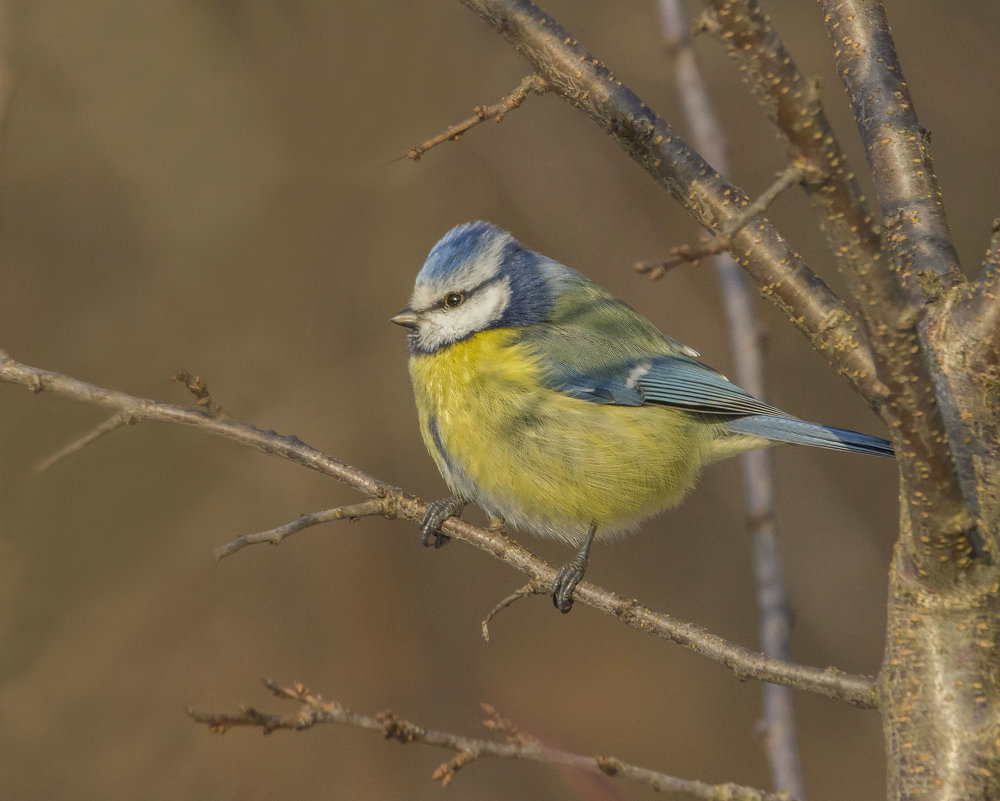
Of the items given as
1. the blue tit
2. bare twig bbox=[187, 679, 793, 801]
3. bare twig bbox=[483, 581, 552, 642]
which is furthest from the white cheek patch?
bare twig bbox=[187, 679, 793, 801]

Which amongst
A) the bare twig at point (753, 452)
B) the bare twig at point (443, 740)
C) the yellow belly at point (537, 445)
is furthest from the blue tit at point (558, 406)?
the bare twig at point (443, 740)

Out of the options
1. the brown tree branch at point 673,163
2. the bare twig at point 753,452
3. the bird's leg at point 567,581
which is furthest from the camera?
the bird's leg at point 567,581

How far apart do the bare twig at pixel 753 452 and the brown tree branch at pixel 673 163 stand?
1.07 meters

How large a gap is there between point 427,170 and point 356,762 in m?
3.28

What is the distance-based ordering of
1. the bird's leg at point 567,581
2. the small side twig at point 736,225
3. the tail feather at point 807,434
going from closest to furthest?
the small side twig at point 736,225 < the bird's leg at point 567,581 < the tail feather at point 807,434

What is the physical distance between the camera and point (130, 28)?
5.59 meters

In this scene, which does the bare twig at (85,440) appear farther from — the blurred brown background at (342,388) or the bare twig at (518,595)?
the blurred brown background at (342,388)

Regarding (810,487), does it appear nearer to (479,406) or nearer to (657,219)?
(657,219)

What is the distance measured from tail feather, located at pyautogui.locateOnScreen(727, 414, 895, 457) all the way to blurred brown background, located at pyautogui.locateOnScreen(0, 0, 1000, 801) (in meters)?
2.02

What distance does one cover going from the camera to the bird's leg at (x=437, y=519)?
2.89m

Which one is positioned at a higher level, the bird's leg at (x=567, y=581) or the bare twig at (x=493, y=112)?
the bare twig at (x=493, y=112)

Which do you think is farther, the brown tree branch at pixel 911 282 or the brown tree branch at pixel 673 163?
the brown tree branch at pixel 673 163

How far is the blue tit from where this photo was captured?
315 centimetres

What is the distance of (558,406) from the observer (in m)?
3.22
